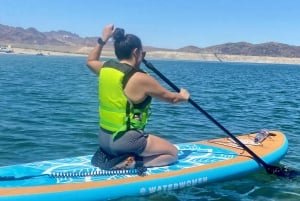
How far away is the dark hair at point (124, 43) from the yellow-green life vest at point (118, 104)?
0.15m

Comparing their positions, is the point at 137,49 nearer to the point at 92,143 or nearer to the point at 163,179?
the point at 163,179

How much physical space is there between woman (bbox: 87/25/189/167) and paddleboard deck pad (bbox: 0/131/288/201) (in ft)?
1.38

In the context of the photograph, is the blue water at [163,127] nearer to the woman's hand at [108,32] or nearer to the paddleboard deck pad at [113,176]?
the paddleboard deck pad at [113,176]

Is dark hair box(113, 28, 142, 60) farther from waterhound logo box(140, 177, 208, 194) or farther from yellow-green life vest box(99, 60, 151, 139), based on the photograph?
waterhound logo box(140, 177, 208, 194)

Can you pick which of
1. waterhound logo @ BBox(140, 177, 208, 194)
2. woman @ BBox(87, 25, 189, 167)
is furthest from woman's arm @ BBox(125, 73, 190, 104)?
waterhound logo @ BBox(140, 177, 208, 194)

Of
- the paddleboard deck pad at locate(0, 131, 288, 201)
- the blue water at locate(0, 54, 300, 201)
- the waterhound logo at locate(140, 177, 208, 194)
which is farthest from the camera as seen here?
the blue water at locate(0, 54, 300, 201)

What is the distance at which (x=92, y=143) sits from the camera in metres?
11.1

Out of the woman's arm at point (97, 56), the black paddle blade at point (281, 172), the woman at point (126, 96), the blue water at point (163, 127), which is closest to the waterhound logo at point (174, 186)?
the blue water at point (163, 127)

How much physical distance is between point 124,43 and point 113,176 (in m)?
1.90

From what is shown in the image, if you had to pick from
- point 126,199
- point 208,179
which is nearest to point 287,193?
point 208,179

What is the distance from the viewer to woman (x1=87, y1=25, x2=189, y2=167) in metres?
6.31

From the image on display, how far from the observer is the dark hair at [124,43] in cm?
632

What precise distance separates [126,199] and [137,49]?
2.09 m

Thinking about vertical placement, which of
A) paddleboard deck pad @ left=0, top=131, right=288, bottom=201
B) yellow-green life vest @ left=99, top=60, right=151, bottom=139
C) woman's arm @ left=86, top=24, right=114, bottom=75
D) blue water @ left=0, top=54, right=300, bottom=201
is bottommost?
blue water @ left=0, top=54, right=300, bottom=201
